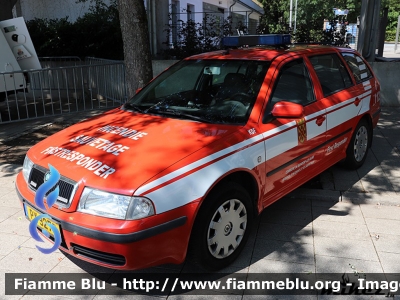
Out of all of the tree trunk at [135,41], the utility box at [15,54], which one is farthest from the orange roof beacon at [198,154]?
the utility box at [15,54]

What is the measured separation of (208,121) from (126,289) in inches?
59.9

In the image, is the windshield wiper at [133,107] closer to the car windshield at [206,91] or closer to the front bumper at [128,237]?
the car windshield at [206,91]

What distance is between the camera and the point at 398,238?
12.4 ft

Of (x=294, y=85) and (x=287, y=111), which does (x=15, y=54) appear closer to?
(x=294, y=85)

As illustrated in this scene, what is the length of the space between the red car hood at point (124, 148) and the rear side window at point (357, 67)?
260 cm

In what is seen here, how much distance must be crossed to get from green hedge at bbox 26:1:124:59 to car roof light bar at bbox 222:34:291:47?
7147 mm

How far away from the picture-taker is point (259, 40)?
4457mm

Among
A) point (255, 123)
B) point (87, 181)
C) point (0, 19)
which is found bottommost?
point (87, 181)

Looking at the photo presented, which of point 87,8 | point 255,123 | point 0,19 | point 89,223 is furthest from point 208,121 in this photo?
point 87,8

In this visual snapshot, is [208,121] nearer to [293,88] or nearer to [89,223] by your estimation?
[293,88]

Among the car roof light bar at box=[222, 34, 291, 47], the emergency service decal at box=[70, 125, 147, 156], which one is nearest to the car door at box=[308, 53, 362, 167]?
the car roof light bar at box=[222, 34, 291, 47]

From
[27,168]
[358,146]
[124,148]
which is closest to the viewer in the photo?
[124,148]

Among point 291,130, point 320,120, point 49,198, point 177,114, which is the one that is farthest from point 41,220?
point 320,120

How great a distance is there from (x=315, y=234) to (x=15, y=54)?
769 centimetres
